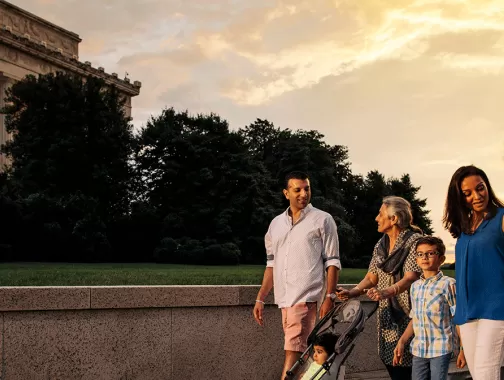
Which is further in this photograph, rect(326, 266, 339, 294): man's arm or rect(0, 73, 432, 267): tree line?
rect(0, 73, 432, 267): tree line

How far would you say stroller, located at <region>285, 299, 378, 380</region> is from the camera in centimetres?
585

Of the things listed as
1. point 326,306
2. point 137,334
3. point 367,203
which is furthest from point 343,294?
point 367,203

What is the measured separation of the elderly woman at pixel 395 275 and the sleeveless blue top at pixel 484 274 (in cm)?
95

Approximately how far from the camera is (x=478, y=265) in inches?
203

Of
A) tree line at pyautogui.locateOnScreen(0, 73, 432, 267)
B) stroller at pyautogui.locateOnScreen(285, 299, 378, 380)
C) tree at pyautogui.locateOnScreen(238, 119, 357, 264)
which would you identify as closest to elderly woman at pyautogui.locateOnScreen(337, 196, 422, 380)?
stroller at pyautogui.locateOnScreen(285, 299, 378, 380)

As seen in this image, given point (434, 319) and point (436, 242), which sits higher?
point (436, 242)

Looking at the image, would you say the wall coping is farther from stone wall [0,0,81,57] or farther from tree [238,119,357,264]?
stone wall [0,0,81,57]

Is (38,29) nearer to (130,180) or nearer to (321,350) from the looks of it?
(130,180)

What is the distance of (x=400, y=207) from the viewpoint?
6355 millimetres

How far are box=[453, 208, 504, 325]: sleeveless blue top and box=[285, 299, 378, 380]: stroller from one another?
905 millimetres

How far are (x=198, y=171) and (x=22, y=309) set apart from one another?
34255 millimetres

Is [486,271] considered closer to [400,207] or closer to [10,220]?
[400,207]

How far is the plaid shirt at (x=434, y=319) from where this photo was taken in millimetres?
5789

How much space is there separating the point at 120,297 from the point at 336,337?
3.44m
